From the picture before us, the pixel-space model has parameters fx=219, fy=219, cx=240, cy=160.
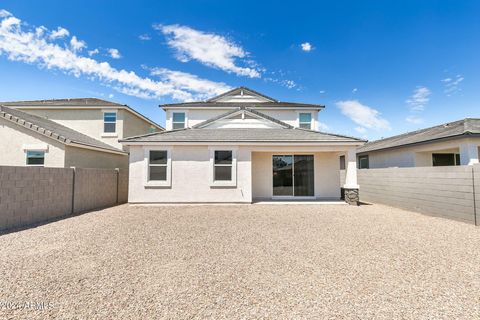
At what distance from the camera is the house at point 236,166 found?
11562 millimetres

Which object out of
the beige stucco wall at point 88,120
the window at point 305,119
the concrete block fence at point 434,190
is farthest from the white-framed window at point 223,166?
the beige stucco wall at point 88,120

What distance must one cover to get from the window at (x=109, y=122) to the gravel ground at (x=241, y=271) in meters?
11.1

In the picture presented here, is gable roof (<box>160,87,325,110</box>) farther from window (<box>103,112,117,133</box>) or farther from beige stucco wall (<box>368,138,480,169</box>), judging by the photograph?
beige stucco wall (<box>368,138,480,169</box>)

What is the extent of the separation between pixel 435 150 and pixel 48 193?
64.4 ft

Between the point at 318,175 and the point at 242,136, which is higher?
the point at 242,136

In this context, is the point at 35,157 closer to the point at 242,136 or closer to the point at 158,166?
the point at 158,166

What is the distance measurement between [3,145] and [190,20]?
12.3 m

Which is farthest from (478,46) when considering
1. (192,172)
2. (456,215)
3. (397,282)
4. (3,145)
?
(3,145)

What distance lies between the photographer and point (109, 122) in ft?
54.9

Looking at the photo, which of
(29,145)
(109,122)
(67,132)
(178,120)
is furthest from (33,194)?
(178,120)

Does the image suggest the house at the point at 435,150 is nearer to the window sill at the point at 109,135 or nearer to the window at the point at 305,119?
the window at the point at 305,119

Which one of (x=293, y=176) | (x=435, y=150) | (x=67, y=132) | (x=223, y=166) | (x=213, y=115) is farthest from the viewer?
(x=213, y=115)

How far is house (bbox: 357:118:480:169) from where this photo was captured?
1066 centimetres

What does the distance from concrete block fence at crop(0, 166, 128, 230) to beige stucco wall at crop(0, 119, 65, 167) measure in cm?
271
